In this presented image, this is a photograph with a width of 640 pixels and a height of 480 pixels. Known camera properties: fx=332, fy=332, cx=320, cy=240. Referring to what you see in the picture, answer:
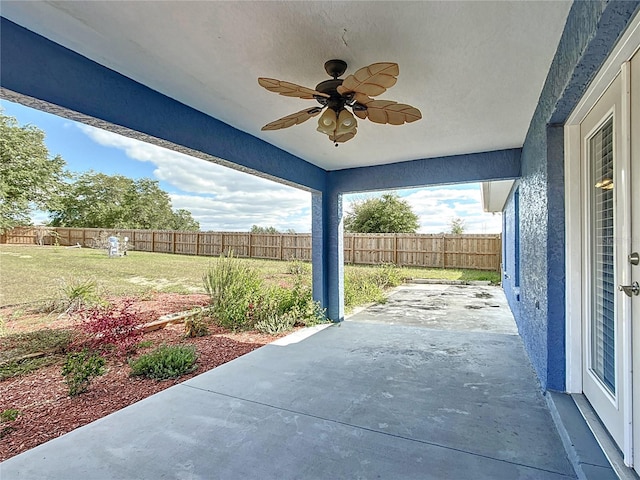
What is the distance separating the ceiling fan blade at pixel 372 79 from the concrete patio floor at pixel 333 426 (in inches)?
84.6

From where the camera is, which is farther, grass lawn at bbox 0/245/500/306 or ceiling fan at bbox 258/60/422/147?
grass lawn at bbox 0/245/500/306

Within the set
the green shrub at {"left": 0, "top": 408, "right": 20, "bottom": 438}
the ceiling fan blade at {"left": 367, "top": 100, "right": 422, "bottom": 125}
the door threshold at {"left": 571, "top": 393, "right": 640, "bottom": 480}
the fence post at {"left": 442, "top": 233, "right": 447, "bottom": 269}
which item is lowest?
the green shrub at {"left": 0, "top": 408, "right": 20, "bottom": 438}

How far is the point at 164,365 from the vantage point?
11.2 feet

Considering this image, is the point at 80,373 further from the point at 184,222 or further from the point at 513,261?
the point at 184,222

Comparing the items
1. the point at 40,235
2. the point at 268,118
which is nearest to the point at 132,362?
the point at 268,118

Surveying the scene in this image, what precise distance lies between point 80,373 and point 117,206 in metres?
6.17

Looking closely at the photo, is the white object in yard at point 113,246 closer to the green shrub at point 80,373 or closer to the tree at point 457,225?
the green shrub at point 80,373

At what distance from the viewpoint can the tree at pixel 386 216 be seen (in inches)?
764

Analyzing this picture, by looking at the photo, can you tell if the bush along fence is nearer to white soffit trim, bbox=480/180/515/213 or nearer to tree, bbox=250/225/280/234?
tree, bbox=250/225/280/234

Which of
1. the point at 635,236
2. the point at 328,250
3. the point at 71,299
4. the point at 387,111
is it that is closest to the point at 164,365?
the point at 71,299

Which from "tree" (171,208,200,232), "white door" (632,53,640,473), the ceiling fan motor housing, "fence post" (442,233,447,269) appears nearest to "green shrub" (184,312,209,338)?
the ceiling fan motor housing

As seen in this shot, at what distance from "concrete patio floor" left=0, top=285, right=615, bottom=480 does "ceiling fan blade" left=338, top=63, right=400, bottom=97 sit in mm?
2149

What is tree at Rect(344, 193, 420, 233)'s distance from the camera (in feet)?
63.7

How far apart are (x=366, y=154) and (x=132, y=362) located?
372 centimetres
